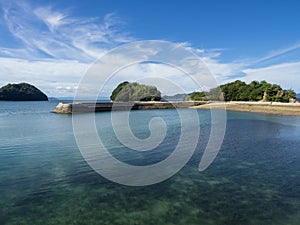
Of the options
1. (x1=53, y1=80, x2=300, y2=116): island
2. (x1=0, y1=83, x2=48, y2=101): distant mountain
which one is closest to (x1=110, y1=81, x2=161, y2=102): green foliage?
(x1=53, y1=80, x2=300, y2=116): island

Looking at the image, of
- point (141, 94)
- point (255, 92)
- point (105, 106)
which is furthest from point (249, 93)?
point (105, 106)

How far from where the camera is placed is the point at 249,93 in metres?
93.5

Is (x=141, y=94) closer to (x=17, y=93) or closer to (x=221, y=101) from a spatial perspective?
(x=221, y=101)

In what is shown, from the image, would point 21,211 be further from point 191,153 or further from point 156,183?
point 191,153

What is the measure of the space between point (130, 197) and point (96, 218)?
6.71ft

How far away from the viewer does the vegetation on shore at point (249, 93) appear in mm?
82062

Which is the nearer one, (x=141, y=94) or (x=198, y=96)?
(x=141, y=94)

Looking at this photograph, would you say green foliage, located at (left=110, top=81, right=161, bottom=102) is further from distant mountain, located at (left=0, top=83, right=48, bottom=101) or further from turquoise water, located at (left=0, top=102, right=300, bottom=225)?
distant mountain, located at (left=0, top=83, right=48, bottom=101)

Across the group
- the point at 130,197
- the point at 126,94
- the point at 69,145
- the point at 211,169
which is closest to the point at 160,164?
the point at 211,169

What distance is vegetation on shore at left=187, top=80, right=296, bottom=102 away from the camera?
82062 mm

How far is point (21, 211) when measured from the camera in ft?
27.8

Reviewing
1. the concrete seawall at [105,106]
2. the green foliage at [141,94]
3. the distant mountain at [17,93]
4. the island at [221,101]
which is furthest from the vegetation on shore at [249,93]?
the distant mountain at [17,93]

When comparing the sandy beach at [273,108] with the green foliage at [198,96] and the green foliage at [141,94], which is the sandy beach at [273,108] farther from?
the green foliage at [141,94]

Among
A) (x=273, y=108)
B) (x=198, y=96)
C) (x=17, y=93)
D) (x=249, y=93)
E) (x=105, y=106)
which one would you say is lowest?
(x=273, y=108)
